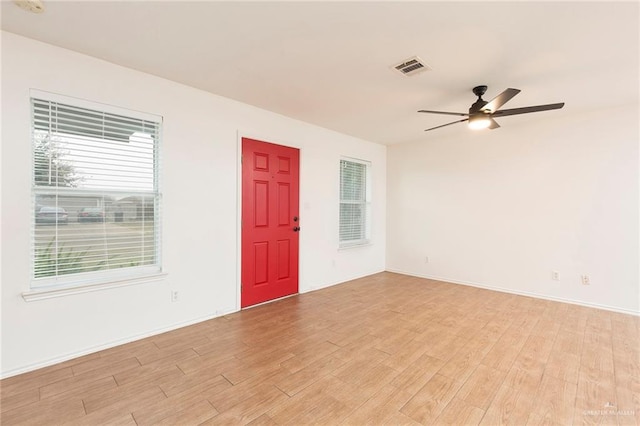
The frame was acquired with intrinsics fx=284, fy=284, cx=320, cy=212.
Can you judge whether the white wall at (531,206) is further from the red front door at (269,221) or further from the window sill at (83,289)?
the window sill at (83,289)

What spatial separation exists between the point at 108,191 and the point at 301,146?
7.95 ft

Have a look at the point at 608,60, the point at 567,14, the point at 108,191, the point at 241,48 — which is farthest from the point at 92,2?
the point at 608,60

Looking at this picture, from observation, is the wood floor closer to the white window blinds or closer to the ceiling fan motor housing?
the white window blinds

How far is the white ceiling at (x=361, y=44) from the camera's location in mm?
1871

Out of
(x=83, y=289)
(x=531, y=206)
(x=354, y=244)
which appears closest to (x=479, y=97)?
(x=531, y=206)

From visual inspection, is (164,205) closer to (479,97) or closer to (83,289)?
(83,289)

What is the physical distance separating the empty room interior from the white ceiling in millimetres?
20

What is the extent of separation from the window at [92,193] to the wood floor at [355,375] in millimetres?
768

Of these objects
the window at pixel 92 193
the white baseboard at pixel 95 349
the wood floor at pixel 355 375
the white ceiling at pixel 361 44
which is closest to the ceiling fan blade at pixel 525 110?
the white ceiling at pixel 361 44

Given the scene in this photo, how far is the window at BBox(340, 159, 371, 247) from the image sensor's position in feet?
16.5

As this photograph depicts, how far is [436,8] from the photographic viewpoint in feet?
6.00

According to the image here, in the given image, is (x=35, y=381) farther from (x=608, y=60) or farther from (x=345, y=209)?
(x=608, y=60)

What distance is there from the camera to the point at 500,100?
258 centimetres

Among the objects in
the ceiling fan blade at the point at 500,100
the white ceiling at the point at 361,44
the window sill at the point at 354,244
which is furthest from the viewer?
the window sill at the point at 354,244
